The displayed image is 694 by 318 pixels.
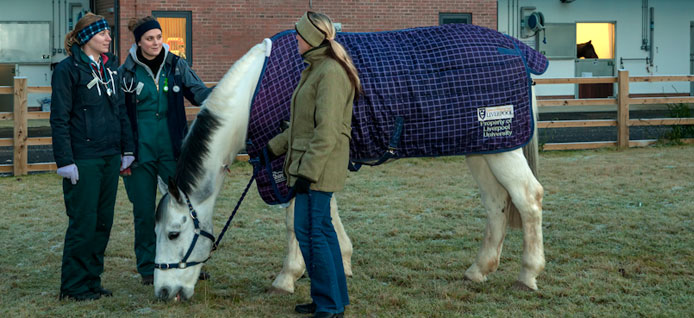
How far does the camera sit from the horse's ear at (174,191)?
422cm

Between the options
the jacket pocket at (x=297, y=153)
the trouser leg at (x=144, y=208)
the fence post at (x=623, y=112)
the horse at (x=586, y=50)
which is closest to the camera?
the jacket pocket at (x=297, y=153)

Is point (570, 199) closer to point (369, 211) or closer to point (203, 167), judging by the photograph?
point (369, 211)

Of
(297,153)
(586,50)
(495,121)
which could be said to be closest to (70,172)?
(297,153)

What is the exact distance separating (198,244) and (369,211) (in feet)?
10.5

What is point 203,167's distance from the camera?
430cm

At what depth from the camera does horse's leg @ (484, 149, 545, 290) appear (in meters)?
4.75

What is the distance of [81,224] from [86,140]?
493 millimetres

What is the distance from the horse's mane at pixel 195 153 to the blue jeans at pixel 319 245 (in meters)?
0.67

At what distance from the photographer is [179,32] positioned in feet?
56.5

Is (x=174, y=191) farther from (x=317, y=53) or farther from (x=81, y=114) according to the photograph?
(x=317, y=53)

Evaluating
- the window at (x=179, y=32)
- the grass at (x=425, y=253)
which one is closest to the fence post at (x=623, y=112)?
the grass at (x=425, y=253)

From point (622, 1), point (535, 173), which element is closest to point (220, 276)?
point (535, 173)

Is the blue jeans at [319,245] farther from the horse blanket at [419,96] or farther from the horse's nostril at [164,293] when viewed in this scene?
the horse's nostril at [164,293]

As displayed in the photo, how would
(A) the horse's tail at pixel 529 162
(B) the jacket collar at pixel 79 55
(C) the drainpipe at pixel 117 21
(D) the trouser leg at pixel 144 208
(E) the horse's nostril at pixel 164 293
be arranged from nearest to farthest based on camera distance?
(E) the horse's nostril at pixel 164 293 → (B) the jacket collar at pixel 79 55 → (D) the trouser leg at pixel 144 208 → (A) the horse's tail at pixel 529 162 → (C) the drainpipe at pixel 117 21
